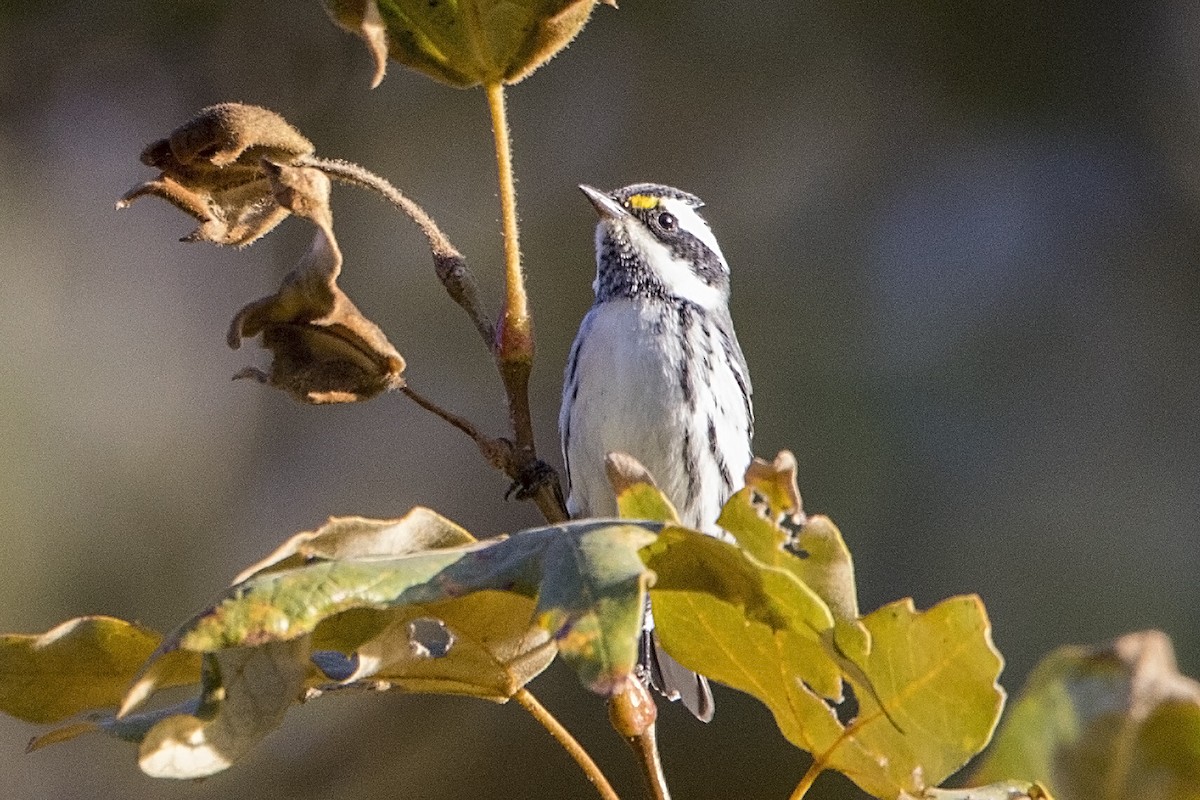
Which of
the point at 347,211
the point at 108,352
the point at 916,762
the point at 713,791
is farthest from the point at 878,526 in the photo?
the point at 916,762

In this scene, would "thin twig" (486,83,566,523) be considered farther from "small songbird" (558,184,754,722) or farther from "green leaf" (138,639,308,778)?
"small songbird" (558,184,754,722)

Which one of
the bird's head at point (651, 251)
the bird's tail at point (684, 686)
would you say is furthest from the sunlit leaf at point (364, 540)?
the bird's head at point (651, 251)

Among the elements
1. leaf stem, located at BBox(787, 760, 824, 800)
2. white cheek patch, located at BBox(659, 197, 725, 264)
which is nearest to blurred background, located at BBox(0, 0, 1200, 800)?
white cheek patch, located at BBox(659, 197, 725, 264)

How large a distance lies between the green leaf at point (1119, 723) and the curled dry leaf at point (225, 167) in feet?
2.78

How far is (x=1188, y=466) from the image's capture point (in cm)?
572

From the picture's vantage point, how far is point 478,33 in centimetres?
153

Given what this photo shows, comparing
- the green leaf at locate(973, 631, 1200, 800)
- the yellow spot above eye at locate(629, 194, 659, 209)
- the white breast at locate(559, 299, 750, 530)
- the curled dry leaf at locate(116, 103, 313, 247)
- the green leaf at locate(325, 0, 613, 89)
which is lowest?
the white breast at locate(559, 299, 750, 530)

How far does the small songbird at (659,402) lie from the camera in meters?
3.41

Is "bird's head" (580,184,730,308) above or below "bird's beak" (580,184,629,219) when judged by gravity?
below

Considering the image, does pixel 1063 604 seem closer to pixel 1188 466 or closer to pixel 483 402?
pixel 1188 466

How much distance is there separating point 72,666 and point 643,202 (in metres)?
2.65

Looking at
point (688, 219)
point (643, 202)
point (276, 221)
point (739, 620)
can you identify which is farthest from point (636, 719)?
point (688, 219)

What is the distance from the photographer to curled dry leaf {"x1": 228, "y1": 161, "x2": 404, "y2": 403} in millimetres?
1404

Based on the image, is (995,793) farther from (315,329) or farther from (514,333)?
(315,329)
